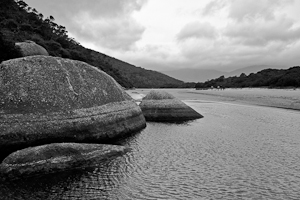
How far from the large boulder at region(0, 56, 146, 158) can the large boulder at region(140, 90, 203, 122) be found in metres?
6.97

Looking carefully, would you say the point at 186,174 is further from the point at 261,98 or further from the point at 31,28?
the point at 31,28

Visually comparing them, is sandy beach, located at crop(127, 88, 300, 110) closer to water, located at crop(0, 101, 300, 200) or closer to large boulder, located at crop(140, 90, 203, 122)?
large boulder, located at crop(140, 90, 203, 122)

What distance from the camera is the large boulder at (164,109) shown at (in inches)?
A: 834

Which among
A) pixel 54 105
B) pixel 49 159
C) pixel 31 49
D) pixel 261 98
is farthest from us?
pixel 261 98

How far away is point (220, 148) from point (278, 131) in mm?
6420

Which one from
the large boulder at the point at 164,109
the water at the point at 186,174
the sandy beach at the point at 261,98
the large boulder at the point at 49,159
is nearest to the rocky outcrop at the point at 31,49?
the large boulder at the point at 164,109

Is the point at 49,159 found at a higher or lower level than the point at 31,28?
lower

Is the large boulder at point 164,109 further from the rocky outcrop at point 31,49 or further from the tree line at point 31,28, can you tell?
the tree line at point 31,28

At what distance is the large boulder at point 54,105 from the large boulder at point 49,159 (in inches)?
46.2

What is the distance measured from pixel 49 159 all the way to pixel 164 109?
44.4 ft

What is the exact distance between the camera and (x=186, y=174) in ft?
28.4

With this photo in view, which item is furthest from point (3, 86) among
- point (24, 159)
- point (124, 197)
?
point (124, 197)

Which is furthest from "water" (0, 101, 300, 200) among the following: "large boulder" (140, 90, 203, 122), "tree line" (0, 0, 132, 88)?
"tree line" (0, 0, 132, 88)

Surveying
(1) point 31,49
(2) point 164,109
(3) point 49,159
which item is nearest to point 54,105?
(3) point 49,159
